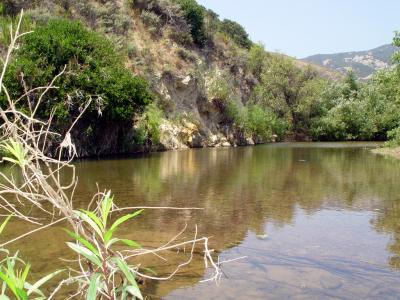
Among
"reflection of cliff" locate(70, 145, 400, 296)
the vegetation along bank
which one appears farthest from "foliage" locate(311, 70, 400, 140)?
A: "reflection of cliff" locate(70, 145, 400, 296)

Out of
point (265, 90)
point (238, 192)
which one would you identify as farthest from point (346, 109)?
point (238, 192)

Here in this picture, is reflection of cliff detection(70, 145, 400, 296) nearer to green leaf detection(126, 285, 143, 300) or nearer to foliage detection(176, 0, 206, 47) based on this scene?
green leaf detection(126, 285, 143, 300)

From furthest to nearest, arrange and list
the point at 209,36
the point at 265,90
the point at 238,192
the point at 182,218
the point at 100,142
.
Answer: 1. the point at 265,90
2. the point at 209,36
3. the point at 100,142
4. the point at 238,192
5. the point at 182,218

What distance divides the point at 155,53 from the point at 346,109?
22953 millimetres

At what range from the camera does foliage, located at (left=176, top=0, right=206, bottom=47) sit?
4625 centimetres

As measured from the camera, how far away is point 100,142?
91.3ft

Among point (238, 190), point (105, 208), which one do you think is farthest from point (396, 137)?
point (105, 208)

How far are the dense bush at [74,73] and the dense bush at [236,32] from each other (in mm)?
41041

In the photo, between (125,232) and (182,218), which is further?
(182,218)

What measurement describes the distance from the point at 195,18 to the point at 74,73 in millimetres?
26608

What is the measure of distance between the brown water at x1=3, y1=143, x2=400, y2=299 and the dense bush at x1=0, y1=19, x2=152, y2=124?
22.2 feet

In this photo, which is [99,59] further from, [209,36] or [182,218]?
[209,36]

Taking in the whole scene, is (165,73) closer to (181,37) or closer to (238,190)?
(181,37)

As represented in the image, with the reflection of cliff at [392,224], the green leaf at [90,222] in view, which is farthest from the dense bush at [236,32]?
the green leaf at [90,222]
